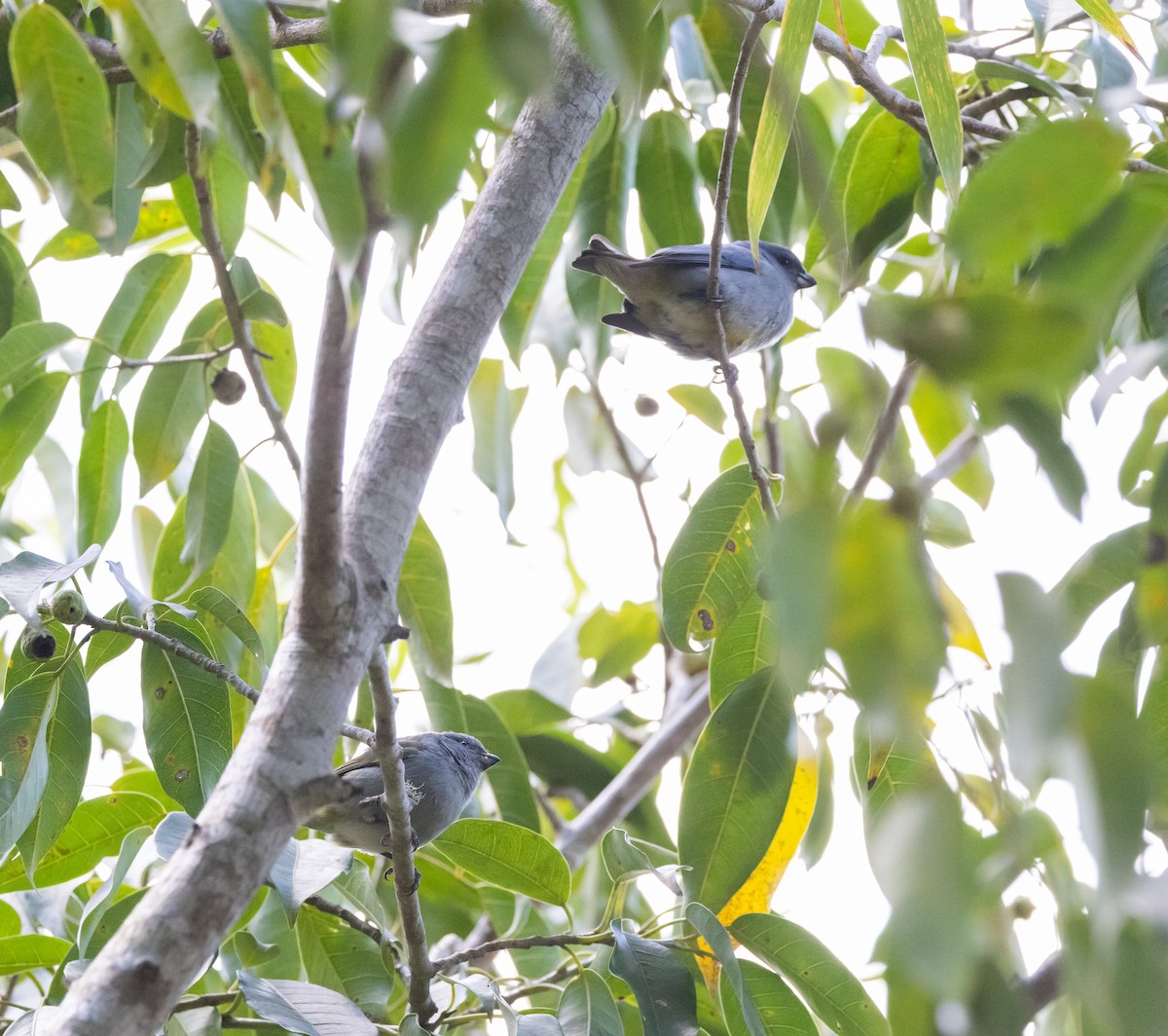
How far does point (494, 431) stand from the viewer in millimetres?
3770

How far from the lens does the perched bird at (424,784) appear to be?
3.27 metres

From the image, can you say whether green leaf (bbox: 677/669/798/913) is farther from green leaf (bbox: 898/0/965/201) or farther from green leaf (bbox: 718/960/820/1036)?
green leaf (bbox: 898/0/965/201)

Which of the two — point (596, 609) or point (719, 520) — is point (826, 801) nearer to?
point (719, 520)

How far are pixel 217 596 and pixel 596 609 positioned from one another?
7.82 feet

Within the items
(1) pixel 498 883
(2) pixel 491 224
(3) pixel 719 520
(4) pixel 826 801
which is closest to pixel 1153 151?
(3) pixel 719 520

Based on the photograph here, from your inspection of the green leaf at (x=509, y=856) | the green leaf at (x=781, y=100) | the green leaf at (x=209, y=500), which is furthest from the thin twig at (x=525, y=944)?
the green leaf at (x=781, y=100)

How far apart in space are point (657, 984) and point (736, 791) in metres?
0.40

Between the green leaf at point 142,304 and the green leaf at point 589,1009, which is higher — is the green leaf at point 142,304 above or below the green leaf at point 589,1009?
above

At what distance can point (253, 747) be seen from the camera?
3.76ft

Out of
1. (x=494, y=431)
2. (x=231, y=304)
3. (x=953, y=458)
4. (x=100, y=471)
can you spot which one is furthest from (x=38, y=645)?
(x=953, y=458)

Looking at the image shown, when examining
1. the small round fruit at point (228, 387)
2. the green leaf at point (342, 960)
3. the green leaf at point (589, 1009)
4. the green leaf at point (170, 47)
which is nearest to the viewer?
the green leaf at point (170, 47)

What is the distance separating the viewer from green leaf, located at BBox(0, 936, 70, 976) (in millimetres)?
2328

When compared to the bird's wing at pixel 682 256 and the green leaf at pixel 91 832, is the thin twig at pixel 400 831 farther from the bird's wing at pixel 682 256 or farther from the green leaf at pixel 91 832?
the bird's wing at pixel 682 256

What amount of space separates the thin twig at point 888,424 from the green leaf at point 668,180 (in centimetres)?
271
